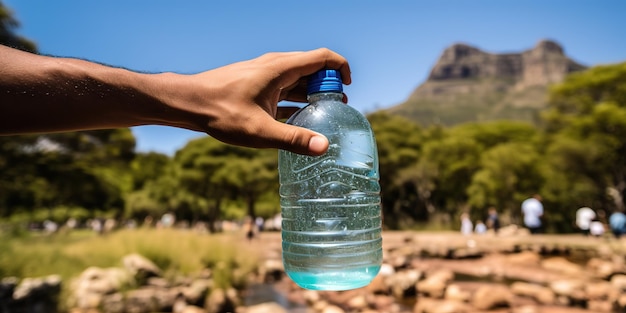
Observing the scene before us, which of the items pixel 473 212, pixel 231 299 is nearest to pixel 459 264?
pixel 231 299

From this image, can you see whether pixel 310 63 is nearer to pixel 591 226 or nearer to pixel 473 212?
pixel 591 226

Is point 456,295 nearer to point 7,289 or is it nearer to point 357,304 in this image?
point 357,304

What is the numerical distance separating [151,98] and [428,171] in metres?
27.5

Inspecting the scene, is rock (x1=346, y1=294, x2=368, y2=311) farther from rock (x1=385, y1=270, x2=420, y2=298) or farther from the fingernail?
the fingernail

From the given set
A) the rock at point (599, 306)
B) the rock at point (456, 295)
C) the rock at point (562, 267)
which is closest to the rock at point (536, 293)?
the rock at point (599, 306)

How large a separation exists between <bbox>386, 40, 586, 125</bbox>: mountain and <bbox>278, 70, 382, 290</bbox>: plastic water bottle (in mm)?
106041

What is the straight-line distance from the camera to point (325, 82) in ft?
5.41

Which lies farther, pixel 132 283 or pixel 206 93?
pixel 132 283

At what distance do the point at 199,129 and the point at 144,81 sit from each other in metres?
0.23

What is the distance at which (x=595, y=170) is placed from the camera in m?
22.0

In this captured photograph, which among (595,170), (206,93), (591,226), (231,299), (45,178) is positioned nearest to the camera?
(206,93)

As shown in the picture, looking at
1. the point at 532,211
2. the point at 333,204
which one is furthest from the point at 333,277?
the point at 532,211

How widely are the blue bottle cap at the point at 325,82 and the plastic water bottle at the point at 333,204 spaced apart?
1cm

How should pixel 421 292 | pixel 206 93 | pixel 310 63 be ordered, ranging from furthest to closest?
pixel 421 292 < pixel 310 63 < pixel 206 93
